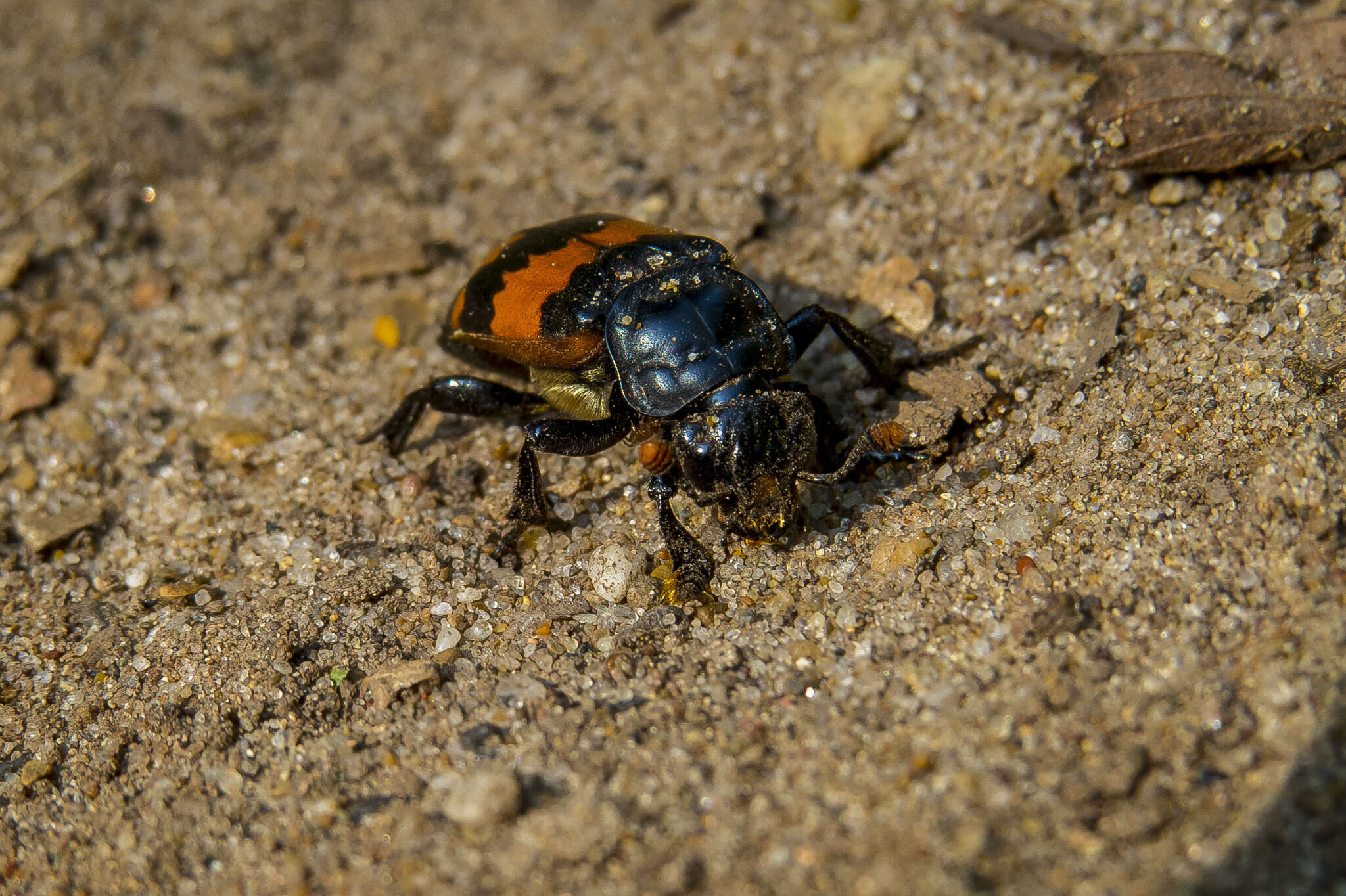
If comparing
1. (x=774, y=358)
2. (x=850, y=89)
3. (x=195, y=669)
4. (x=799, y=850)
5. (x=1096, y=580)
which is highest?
(x=850, y=89)

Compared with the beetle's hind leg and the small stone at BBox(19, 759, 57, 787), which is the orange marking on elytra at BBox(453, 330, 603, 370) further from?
the small stone at BBox(19, 759, 57, 787)

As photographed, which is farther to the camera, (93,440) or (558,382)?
(93,440)

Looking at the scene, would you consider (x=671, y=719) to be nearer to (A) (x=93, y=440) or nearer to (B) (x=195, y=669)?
(B) (x=195, y=669)

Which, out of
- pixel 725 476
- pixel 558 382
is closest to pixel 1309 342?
pixel 725 476

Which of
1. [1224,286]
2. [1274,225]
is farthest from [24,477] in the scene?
[1274,225]

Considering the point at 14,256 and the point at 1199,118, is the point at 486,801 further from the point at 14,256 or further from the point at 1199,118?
the point at 14,256

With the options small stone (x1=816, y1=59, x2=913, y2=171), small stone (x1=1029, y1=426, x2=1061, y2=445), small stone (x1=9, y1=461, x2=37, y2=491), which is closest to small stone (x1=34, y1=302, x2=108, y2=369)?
small stone (x1=9, y1=461, x2=37, y2=491)

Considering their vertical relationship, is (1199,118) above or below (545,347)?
above
